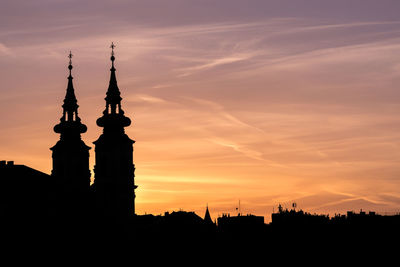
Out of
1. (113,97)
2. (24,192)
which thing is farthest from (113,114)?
(24,192)

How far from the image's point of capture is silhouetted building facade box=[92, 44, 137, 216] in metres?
130

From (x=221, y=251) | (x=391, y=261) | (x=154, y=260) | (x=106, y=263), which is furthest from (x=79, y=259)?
(x=391, y=261)

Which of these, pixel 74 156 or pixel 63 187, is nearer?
pixel 63 187

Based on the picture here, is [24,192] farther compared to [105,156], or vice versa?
[105,156]

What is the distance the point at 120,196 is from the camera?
129750mm

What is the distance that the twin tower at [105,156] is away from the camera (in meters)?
130

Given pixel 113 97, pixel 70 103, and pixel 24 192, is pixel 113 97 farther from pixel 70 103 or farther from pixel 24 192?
pixel 24 192

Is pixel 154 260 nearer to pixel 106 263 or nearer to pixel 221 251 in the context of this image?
pixel 106 263

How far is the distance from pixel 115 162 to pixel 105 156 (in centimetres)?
152

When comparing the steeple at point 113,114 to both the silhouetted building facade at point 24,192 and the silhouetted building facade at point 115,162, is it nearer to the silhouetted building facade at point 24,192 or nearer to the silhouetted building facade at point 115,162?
the silhouetted building facade at point 115,162

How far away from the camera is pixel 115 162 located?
130m

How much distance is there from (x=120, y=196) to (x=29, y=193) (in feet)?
94.6

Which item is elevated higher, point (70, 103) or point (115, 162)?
point (70, 103)

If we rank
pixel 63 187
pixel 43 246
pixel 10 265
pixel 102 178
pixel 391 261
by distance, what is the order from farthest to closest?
1. pixel 391 261
2. pixel 102 178
3. pixel 63 187
4. pixel 43 246
5. pixel 10 265
